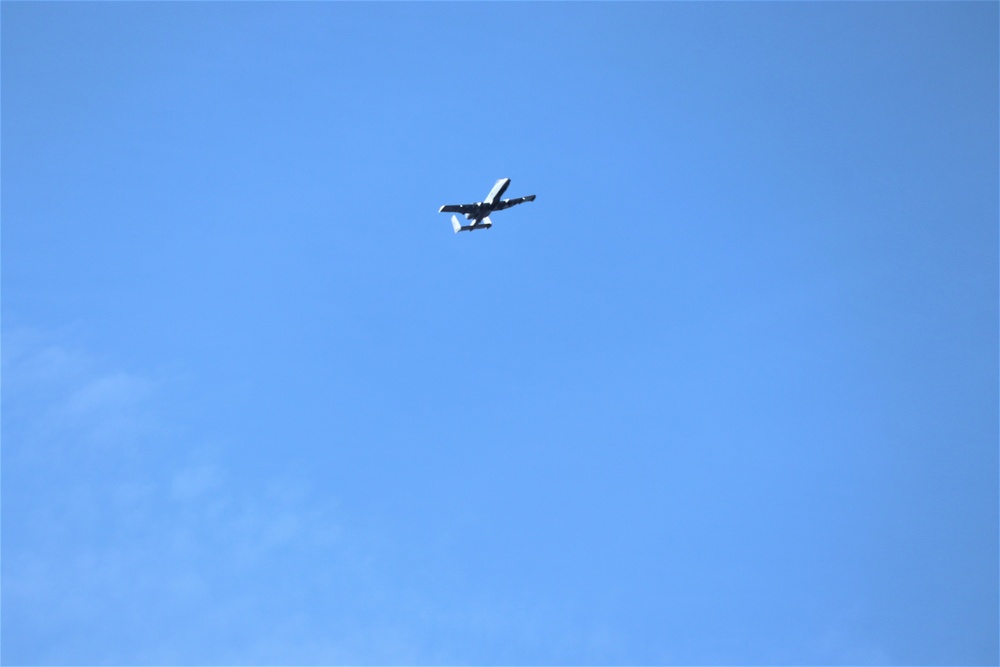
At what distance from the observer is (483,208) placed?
99.4 meters

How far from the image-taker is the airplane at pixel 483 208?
97250mm

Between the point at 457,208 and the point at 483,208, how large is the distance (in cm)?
266

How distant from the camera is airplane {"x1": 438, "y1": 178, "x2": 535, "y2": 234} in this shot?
319ft

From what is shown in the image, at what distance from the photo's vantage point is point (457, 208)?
9781 cm

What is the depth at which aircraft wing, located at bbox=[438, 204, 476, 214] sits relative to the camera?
9669cm

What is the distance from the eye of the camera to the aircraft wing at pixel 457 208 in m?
96.7

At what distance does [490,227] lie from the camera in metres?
102
